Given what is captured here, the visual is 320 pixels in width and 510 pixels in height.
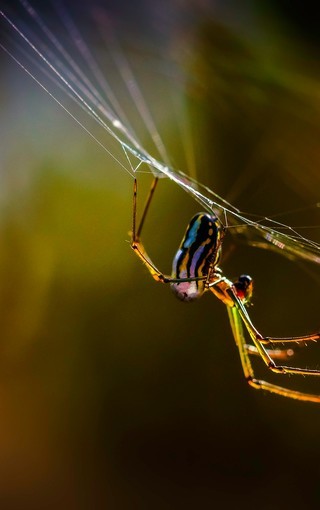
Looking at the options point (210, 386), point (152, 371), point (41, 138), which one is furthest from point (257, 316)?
point (41, 138)

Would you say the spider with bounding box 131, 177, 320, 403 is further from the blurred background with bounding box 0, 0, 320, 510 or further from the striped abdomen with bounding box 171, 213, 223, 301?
the blurred background with bounding box 0, 0, 320, 510

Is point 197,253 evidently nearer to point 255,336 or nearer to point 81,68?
point 255,336

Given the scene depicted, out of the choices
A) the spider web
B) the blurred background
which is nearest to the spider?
the spider web

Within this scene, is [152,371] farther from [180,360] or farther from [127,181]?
[127,181]

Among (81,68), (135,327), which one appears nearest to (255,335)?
(81,68)

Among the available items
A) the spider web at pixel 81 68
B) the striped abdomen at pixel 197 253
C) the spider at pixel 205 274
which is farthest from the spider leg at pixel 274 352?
the spider web at pixel 81 68

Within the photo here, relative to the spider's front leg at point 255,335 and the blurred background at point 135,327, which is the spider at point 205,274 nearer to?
the spider's front leg at point 255,335
